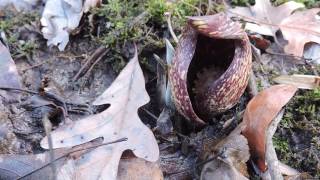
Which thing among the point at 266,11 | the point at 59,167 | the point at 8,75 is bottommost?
the point at 59,167

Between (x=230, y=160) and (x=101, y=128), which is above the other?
(x=101, y=128)

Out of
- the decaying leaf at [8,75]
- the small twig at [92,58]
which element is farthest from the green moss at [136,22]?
the decaying leaf at [8,75]

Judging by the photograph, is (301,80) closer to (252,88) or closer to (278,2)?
(252,88)

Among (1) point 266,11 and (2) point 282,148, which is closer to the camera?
(2) point 282,148

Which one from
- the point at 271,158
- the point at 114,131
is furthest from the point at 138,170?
the point at 271,158

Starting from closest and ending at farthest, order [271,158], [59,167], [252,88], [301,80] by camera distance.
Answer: [59,167] → [271,158] → [252,88] → [301,80]

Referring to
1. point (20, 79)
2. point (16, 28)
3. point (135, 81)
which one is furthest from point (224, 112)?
point (16, 28)

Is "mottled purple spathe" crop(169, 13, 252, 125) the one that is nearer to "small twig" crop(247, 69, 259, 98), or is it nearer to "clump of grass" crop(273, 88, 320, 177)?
"small twig" crop(247, 69, 259, 98)

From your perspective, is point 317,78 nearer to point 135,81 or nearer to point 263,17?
point 263,17
